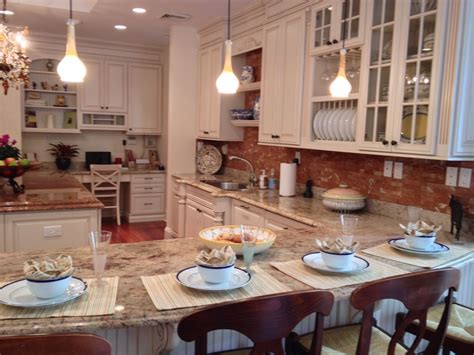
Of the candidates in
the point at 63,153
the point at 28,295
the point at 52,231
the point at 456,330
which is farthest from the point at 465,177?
the point at 63,153

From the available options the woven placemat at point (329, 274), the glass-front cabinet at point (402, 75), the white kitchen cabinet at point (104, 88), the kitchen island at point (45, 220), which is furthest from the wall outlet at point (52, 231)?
the white kitchen cabinet at point (104, 88)

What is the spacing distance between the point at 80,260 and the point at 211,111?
3.46 m

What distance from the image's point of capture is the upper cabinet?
2.86m

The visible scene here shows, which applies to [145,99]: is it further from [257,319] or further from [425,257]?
[257,319]

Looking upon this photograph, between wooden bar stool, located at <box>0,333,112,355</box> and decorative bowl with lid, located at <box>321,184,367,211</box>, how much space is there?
92.6 inches

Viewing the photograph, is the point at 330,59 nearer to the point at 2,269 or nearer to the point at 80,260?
the point at 80,260

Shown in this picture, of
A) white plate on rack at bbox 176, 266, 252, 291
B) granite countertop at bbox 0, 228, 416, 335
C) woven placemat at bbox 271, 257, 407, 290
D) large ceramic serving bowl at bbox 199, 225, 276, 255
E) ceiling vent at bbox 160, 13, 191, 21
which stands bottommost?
granite countertop at bbox 0, 228, 416, 335

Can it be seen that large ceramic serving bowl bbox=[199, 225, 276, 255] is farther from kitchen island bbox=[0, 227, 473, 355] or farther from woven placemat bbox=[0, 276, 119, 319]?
woven placemat bbox=[0, 276, 119, 319]

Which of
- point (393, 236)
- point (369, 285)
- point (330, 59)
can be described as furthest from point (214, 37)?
point (369, 285)

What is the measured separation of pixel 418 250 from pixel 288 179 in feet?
6.04

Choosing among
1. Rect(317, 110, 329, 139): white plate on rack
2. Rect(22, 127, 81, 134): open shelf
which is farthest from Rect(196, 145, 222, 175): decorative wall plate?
Rect(317, 110, 329, 139): white plate on rack

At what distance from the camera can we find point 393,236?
7.87ft

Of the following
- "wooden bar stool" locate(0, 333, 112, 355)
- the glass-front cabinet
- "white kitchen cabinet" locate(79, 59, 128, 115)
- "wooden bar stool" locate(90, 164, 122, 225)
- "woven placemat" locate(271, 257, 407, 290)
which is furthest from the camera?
"white kitchen cabinet" locate(79, 59, 128, 115)

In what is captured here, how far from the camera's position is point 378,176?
10.2ft
